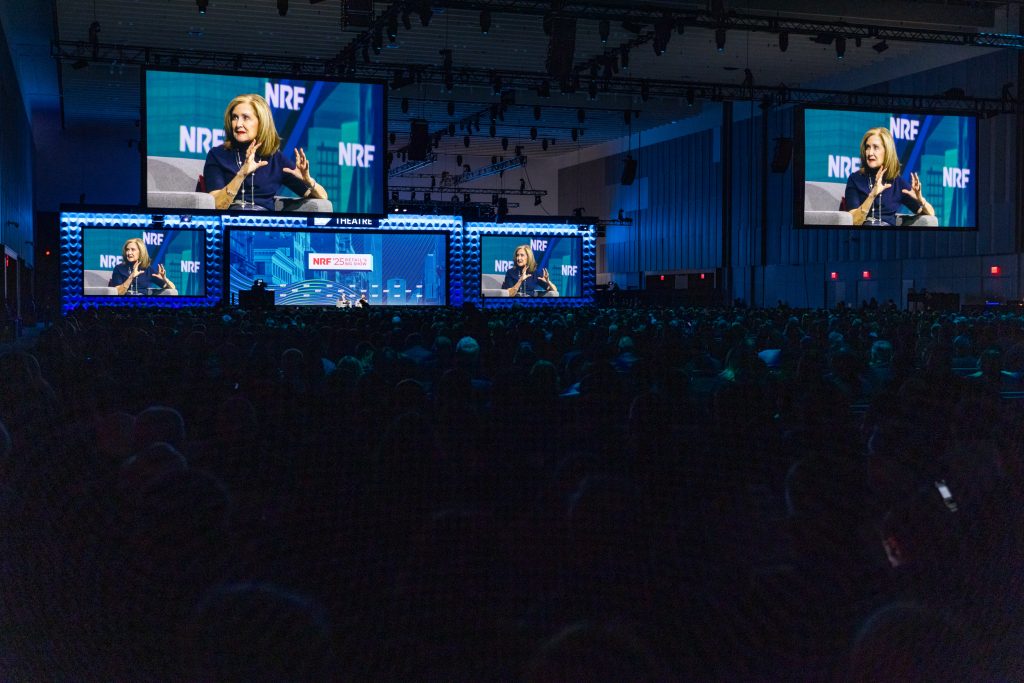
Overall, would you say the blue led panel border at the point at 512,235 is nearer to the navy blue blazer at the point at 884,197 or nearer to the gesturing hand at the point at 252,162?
the navy blue blazer at the point at 884,197

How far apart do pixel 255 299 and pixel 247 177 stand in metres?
5.42

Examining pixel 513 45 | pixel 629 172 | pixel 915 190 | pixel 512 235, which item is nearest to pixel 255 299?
pixel 513 45

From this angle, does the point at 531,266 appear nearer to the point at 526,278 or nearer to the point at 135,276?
the point at 526,278

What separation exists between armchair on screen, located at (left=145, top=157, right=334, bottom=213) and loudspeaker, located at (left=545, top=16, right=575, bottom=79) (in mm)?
6237

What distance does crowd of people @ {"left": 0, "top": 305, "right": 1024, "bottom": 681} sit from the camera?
2.25 m

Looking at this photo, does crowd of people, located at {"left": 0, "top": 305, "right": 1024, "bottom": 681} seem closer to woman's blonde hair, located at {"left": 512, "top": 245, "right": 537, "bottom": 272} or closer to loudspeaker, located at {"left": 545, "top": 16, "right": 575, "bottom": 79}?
A: loudspeaker, located at {"left": 545, "top": 16, "right": 575, "bottom": 79}

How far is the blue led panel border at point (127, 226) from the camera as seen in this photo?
30.4 m

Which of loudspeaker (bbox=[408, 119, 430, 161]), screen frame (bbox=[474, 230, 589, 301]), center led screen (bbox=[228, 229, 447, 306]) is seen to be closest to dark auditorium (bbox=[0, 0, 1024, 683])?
loudspeaker (bbox=[408, 119, 430, 161])

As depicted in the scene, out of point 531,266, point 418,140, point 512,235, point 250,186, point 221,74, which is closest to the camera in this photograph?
point 250,186

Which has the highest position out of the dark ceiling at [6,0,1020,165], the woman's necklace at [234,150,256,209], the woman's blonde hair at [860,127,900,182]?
the dark ceiling at [6,0,1020,165]

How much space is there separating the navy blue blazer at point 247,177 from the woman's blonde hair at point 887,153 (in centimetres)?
1206

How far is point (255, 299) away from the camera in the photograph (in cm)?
2447

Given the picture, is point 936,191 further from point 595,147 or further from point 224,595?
point 595,147

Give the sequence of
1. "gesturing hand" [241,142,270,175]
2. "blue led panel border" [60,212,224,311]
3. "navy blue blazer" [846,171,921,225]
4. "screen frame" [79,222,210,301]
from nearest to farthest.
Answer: "gesturing hand" [241,142,270,175], "navy blue blazer" [846,171,921,225], "blue led panel border" [60,212,224,311], "screen frame" [79,222,210,301]
